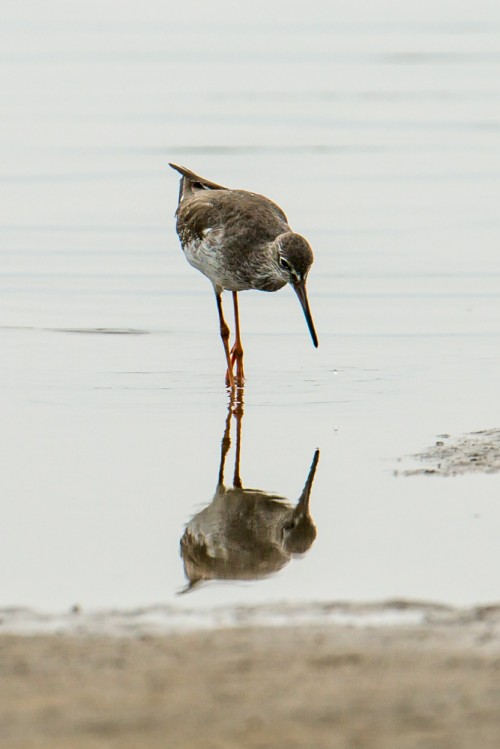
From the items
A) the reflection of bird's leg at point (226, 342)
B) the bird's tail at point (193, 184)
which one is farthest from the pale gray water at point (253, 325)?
the bird's tail at point (193, 184)

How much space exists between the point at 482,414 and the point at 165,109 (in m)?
14.2

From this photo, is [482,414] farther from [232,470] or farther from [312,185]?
[312,185]

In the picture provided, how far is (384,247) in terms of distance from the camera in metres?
13.7

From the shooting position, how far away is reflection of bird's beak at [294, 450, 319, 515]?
6875mm

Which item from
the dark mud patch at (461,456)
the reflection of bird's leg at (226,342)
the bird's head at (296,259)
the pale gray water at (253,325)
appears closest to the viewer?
the pale gray water at (253,325)

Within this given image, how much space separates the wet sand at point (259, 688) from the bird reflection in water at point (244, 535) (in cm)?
93

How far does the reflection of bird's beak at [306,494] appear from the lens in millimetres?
6875

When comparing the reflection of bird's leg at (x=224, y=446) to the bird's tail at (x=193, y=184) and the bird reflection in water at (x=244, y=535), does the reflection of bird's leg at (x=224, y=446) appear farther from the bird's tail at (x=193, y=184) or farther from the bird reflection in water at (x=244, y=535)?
the bird's tail at (x=193, y=184)

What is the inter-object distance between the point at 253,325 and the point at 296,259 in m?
2.21

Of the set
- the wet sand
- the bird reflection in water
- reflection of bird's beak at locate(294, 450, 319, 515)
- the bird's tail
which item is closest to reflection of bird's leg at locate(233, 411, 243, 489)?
the bird reflection in water

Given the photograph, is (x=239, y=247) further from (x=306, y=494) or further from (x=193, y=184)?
(x=306, y=494)

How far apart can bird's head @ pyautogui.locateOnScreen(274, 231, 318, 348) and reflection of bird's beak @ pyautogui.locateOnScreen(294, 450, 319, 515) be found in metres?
1.79

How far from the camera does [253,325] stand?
11469 millimetres

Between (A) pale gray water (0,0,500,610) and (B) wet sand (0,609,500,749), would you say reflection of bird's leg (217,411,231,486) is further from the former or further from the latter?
(B) wet sand (0,609,500,749)
